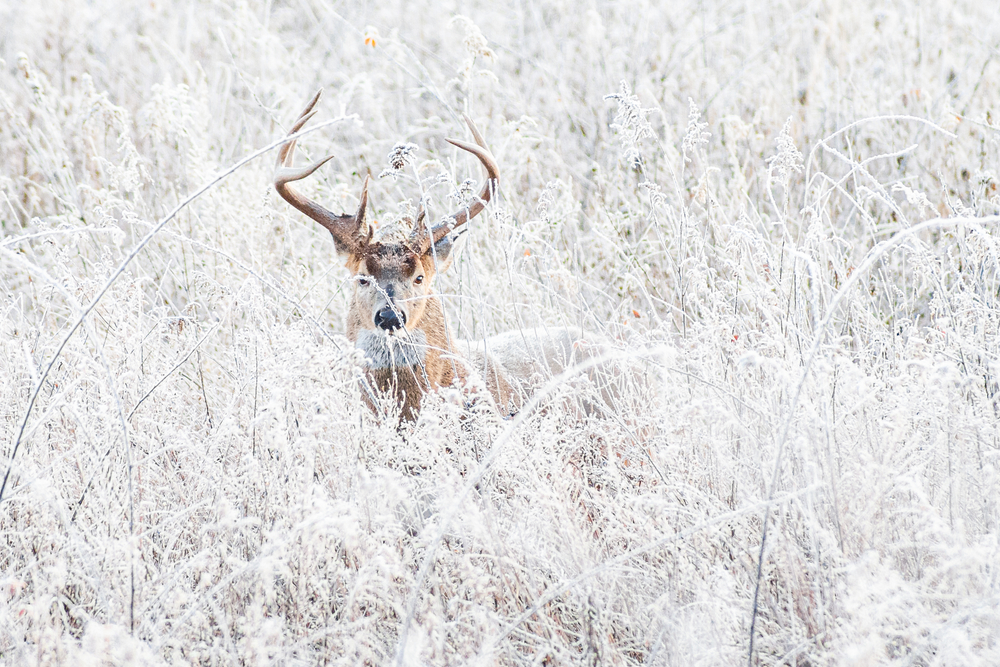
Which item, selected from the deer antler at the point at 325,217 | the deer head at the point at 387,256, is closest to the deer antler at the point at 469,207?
the deer head at the point at 387,256

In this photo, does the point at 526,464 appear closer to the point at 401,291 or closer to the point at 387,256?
the point at 401,291

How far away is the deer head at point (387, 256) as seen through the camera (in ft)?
15.1

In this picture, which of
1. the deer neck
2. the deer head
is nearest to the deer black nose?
the deer head

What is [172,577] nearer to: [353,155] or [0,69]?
[353,155]

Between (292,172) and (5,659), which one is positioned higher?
(292,172)

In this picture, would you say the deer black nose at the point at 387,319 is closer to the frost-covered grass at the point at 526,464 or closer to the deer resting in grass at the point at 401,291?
the deer resting in grass at the point at 401,291

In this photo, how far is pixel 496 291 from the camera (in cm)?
495

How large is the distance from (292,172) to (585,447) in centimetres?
197

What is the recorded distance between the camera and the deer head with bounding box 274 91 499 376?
4602 millimetres

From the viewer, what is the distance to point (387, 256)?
4.70 meters

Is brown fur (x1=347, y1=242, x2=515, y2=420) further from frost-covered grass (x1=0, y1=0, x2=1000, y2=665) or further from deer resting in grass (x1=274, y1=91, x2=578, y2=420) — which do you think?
frost-covered grass (x1=0, y1=0, x2=1000, y2=665)

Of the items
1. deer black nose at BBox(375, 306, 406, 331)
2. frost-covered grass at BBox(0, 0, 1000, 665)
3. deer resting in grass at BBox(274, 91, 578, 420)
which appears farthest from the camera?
deer resting in grass at BBox(274, 91, 578, 420)

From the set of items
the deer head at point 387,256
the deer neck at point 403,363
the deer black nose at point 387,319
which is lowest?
the deer neck at point 403,363

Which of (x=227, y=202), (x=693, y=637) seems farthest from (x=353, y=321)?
(x=693, y=637)
